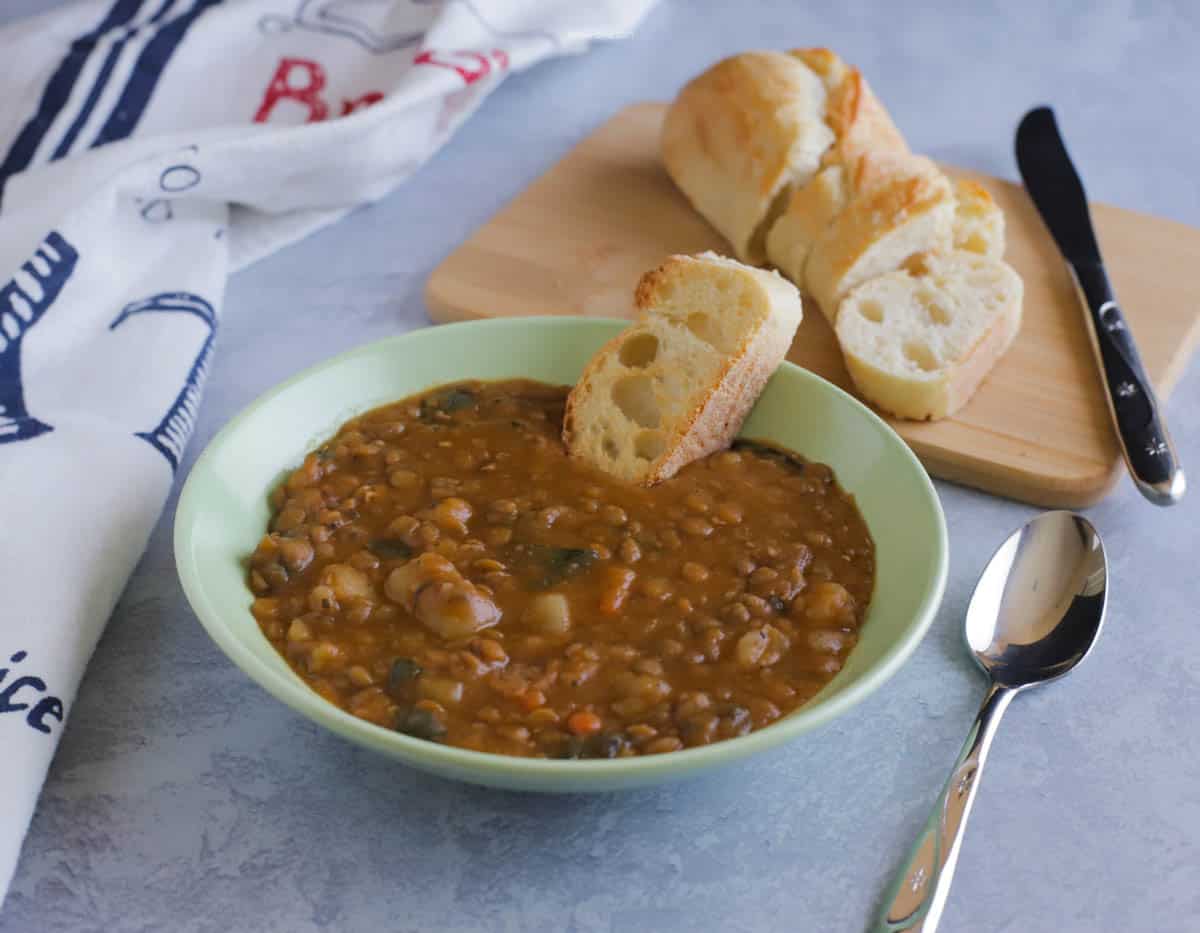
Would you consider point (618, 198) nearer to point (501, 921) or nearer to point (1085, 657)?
point (1085, 657)

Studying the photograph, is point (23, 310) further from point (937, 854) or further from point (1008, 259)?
point (1008, 259)

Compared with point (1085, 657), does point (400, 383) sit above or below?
above

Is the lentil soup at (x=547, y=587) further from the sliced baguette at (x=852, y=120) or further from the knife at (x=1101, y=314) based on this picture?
the sliced baguette at (x=852, y=120)

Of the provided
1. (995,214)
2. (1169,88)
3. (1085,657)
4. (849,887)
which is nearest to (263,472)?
(849,887)

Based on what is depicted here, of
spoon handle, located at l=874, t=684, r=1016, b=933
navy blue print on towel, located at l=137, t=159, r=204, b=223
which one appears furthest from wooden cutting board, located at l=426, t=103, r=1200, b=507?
spoon handle, located at l=874, t=684, r=1016, b=933

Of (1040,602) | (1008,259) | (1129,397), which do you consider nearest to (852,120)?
(1008,259)

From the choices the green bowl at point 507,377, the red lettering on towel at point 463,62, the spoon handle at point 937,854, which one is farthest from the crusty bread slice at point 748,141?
the spoon handle at point 937,854
